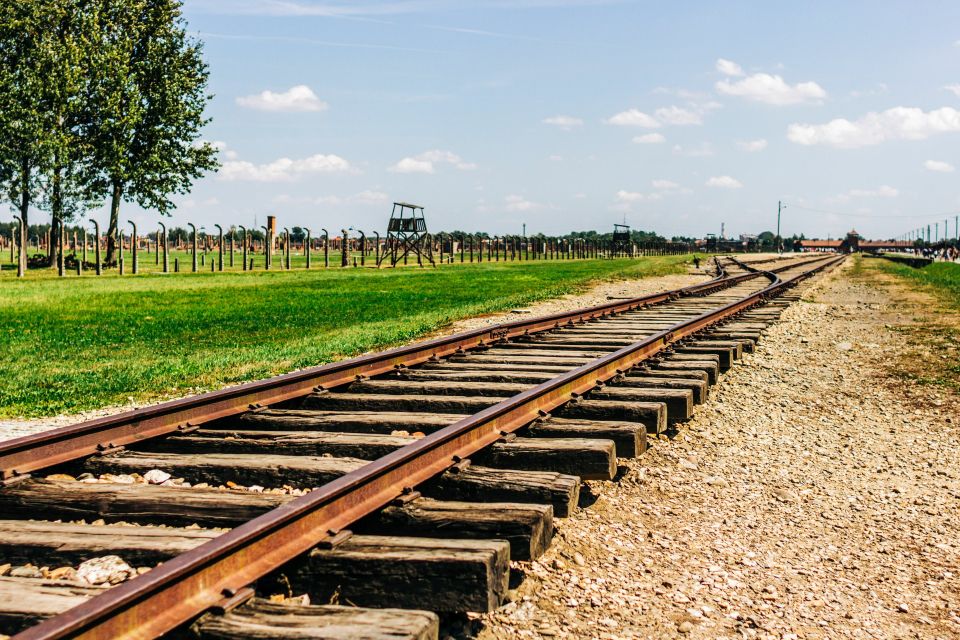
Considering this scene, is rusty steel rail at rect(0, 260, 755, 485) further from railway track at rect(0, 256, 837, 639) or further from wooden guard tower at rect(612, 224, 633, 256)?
wooden guard tower at rect(612, 224, 633, 256)

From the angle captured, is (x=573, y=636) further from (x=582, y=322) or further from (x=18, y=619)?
(x=582, y=322)

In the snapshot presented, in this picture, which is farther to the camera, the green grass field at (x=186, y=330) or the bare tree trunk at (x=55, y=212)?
the bare tree trunk at (x=55, y=212)

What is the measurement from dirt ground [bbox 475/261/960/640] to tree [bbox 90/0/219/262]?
37.2 metres

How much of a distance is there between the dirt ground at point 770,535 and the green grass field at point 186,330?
475 cm

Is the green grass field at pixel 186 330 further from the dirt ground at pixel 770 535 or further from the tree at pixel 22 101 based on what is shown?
the tree at pixel 22 101

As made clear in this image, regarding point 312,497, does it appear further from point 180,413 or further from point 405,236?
point 405,236

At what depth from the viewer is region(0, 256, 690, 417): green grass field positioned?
28.3 ft

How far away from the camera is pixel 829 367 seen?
987cm

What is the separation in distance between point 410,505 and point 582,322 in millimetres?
9432

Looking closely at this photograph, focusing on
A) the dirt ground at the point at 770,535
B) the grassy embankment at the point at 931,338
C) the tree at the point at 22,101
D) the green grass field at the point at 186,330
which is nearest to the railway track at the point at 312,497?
the dirt ground at the point at 770,535

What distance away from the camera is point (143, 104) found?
42.1 metres

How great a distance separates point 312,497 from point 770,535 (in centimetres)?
231

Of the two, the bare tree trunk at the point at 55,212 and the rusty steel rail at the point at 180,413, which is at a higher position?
the bare tree trunk at the point at 55,212

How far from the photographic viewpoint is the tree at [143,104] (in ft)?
131
